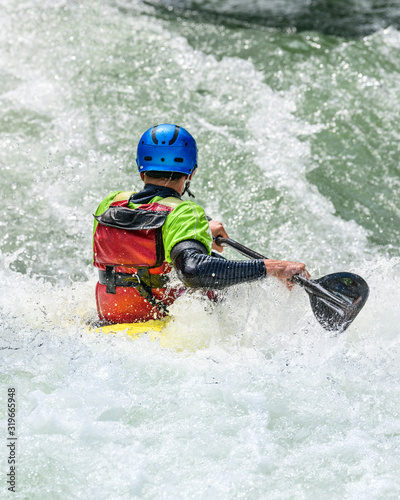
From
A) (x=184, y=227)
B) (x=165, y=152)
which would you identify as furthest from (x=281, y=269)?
(x=165, y=152)

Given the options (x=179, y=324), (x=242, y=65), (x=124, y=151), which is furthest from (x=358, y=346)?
(x=242, y=65)

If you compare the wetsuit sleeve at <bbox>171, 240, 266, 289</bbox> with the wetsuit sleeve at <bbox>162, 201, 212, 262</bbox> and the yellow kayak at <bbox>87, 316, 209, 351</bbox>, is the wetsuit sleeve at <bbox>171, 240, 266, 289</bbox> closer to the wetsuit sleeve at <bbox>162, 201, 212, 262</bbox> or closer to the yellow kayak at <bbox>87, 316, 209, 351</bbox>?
the wetsuit sleeve at <bbox>162, 201, 212, 262</bbox>

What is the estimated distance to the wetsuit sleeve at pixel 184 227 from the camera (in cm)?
332

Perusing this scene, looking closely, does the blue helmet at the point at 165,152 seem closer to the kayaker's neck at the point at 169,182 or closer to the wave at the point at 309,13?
the kayaker's neck at the point at 169,182

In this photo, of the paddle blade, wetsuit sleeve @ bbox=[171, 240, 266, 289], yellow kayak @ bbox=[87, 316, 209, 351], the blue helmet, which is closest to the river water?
yellow kayak @ bbox=[87, 316, 209, 351]

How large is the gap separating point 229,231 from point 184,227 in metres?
2.74

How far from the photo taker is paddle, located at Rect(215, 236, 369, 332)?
3646 millimetres

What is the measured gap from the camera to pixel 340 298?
144 inches

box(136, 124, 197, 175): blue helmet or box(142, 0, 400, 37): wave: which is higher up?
box(142, 0, 400, 37): wave

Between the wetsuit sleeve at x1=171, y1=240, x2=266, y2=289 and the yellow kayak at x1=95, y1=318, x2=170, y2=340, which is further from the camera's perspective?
the yellow kayak at x1=95, y1=318, x2=170, y2=340

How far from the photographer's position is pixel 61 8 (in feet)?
26.1

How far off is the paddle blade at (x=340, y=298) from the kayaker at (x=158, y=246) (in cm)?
26

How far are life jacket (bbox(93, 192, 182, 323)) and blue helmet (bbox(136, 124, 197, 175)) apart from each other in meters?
0.21

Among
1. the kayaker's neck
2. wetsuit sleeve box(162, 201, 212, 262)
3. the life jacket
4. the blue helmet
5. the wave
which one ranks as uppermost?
the wave
